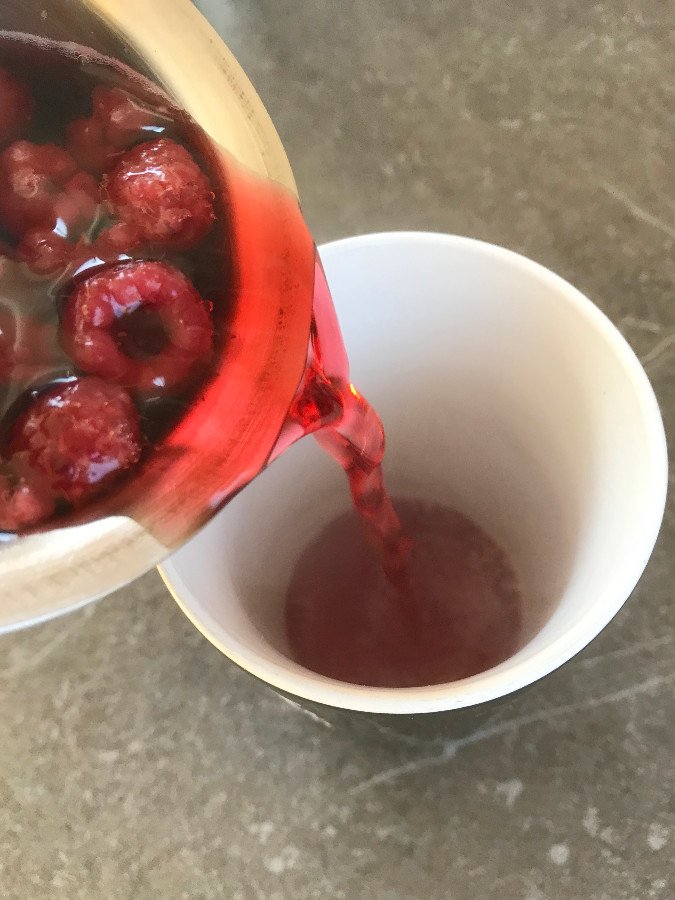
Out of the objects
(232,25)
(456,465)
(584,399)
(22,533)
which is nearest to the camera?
(22,533)

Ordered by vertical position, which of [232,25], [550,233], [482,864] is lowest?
[482,864]

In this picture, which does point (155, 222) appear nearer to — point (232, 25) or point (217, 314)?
point (217, 314)

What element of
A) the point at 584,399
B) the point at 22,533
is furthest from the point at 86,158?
the point at 584,399

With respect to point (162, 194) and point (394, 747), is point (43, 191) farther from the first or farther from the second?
point (394, 747)

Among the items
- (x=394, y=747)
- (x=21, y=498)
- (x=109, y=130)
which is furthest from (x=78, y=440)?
(x=394, y=747)

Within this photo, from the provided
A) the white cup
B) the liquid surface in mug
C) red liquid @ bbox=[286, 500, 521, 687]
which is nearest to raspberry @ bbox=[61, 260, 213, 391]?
the liquid surface in mug

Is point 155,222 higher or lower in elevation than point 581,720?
higher
